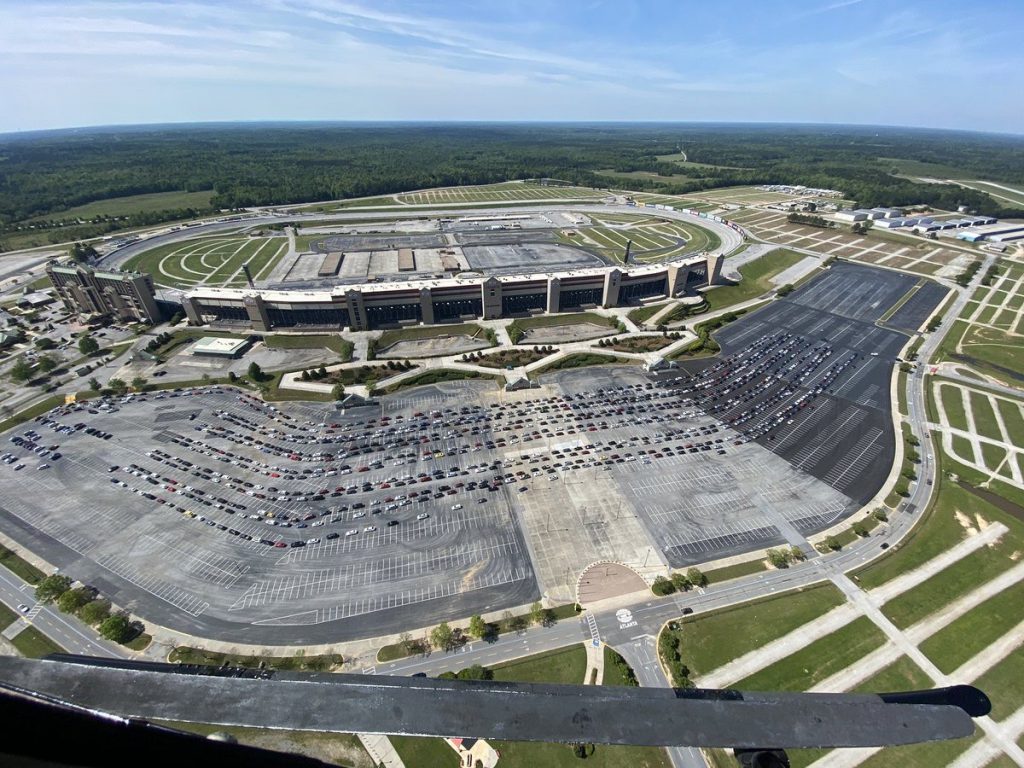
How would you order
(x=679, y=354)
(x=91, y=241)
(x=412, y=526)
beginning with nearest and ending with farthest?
(x=412, y=526) < (x=679, y=354) < (x=91, y=241)

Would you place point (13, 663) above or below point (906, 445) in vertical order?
above

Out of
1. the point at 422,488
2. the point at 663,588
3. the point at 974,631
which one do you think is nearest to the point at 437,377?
the point at 422,488

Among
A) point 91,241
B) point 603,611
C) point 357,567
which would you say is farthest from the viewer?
point 91,241

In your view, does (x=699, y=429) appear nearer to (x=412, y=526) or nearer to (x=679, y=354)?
(x=679, y=354)

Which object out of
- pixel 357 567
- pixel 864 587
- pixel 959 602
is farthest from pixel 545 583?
pixel 959 602

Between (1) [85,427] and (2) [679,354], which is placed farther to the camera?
(2) [679,354]

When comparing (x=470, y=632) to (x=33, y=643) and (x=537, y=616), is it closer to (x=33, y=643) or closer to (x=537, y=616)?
(x=537, y=616)
